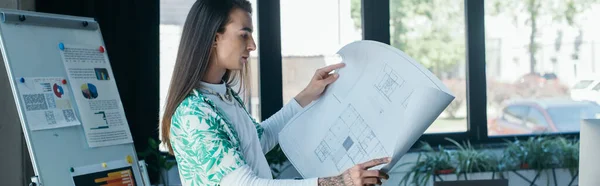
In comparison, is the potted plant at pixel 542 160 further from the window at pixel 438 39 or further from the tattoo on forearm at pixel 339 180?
the tattoo on forearm at pixel 339 180

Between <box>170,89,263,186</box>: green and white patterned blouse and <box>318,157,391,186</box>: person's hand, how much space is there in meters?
0.18

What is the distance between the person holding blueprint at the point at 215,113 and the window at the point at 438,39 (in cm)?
327

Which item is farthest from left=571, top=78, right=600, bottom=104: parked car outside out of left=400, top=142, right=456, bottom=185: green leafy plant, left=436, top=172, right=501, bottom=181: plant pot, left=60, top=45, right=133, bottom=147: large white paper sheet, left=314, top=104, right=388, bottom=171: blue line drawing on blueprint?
left=314, top=104, right=388, bottom=171: blue line drawing on blueprint

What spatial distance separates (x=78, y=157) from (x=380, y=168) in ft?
6.47

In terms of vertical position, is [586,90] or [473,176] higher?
[586,90]

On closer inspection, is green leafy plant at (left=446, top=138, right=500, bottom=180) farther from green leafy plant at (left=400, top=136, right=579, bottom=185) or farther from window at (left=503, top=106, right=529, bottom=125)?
window at (left=503, top=106, right=529, bottom=125)

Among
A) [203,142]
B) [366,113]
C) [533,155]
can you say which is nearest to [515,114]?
[533,155]

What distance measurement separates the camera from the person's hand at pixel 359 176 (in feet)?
5.09

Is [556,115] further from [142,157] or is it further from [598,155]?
[598,155]

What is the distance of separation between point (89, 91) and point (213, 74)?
5.97 ft

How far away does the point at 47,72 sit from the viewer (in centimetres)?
321

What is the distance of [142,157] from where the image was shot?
4406 millimetres

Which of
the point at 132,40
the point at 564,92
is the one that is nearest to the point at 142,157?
the point at 132,40

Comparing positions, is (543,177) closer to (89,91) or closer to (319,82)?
(89,91)
